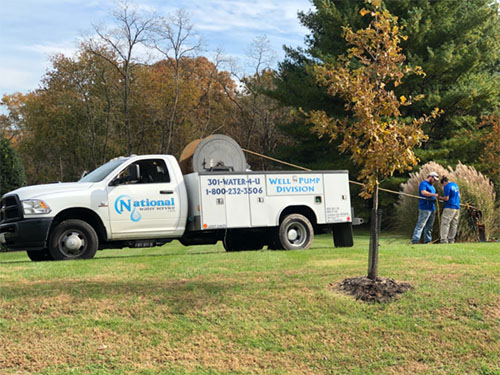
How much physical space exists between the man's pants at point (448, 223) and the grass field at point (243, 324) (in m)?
7.38

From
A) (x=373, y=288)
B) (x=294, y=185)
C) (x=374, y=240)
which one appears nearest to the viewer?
(x=373, y=288)

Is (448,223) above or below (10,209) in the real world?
below

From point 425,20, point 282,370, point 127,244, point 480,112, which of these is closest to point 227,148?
point 127,244

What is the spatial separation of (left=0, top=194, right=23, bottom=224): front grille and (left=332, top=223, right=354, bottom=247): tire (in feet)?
23.5

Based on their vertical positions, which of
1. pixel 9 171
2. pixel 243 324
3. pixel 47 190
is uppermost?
pixel 9 171

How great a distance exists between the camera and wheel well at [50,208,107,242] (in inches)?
481

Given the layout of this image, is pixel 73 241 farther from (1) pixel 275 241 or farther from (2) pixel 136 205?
(1) pixel 275 241

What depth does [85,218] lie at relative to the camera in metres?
12.5

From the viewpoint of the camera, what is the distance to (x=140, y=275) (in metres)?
9.79

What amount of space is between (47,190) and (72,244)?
1.18m

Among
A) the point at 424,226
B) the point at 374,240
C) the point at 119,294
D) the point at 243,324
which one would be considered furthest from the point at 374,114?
the point at 424,226

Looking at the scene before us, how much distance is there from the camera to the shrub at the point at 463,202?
1838 cm

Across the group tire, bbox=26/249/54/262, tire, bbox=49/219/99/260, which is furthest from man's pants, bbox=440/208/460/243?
tire, bbox=26/249/54/262

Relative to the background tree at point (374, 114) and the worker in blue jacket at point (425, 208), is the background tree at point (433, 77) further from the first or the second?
the background tree at point (374, 114)
